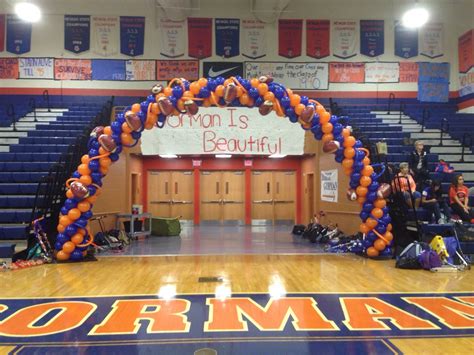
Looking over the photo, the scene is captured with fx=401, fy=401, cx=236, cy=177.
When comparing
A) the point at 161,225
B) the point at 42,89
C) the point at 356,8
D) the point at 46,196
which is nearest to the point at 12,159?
the point at 46,196

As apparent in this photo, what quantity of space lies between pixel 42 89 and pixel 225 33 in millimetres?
7243

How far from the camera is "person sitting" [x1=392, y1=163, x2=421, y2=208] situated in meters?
7.46

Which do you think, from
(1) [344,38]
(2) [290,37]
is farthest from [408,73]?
(2) [290,37]

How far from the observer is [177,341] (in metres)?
3.27

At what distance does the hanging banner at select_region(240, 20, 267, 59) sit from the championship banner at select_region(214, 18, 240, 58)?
10.3 inches

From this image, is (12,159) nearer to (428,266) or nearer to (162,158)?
(162,158)

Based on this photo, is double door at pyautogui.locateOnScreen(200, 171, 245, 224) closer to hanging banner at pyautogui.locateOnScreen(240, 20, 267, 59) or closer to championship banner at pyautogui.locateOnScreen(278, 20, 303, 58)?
hanging banner at pyautogui.locateOnScreen(240, 20, 267, 59)

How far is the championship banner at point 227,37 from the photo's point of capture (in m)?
15.5

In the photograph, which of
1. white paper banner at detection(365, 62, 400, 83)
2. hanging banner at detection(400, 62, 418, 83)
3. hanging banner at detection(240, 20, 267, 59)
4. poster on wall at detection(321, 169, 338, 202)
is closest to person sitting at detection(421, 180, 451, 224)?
poster on wall at detection(321, 169, 338, 202)

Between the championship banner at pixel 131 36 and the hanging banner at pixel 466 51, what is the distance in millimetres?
12198

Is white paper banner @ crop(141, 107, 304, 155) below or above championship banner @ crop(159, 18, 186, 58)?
below

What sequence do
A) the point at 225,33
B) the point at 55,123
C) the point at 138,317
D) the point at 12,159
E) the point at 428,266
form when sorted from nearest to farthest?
the point at 138,317, the point at 428,266, the point at 12,159, the point at 55,123, the point at 225,33

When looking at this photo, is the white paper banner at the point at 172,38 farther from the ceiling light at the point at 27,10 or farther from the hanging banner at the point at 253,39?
the ceiling light at the point at 27,10

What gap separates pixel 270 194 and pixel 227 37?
6301 mm
